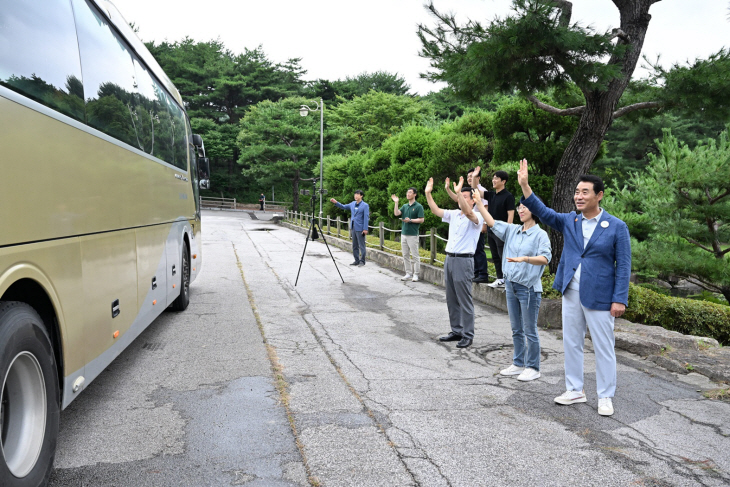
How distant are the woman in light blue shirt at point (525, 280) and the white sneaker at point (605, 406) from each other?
905 millimetres

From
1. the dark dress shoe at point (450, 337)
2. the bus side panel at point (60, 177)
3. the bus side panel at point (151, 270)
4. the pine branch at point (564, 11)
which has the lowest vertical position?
the dark dress shoe at point (450, 337)

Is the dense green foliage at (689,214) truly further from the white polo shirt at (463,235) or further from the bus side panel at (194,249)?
the bus side panel at (194,249)

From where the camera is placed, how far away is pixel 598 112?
8984 millimetres

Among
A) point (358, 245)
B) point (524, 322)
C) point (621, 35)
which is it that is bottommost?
point (358, 245)

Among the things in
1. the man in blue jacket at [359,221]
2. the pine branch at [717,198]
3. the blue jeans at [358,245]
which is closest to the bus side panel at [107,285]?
the man in blue jacket at [359,221]

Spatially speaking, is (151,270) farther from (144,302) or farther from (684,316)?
(684,316)

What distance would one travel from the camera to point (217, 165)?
66.8m

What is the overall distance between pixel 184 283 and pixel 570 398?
5.94m

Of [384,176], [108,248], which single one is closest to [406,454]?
[108,248]

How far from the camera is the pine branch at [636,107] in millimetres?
8708

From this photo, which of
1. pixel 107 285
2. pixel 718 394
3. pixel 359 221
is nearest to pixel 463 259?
pixel 718 394

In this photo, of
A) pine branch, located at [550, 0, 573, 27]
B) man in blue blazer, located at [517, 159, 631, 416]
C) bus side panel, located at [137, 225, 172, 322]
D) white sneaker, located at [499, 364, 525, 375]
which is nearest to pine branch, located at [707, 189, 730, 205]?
pine branch, located at [550, 0, 573, 27]

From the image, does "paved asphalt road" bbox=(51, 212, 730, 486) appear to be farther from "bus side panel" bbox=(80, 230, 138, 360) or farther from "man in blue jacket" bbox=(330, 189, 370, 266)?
"man in blue jacket" bbox=(330, 189, 370, 266)

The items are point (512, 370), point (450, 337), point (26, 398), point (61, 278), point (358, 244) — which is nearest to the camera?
point (26, 398)
